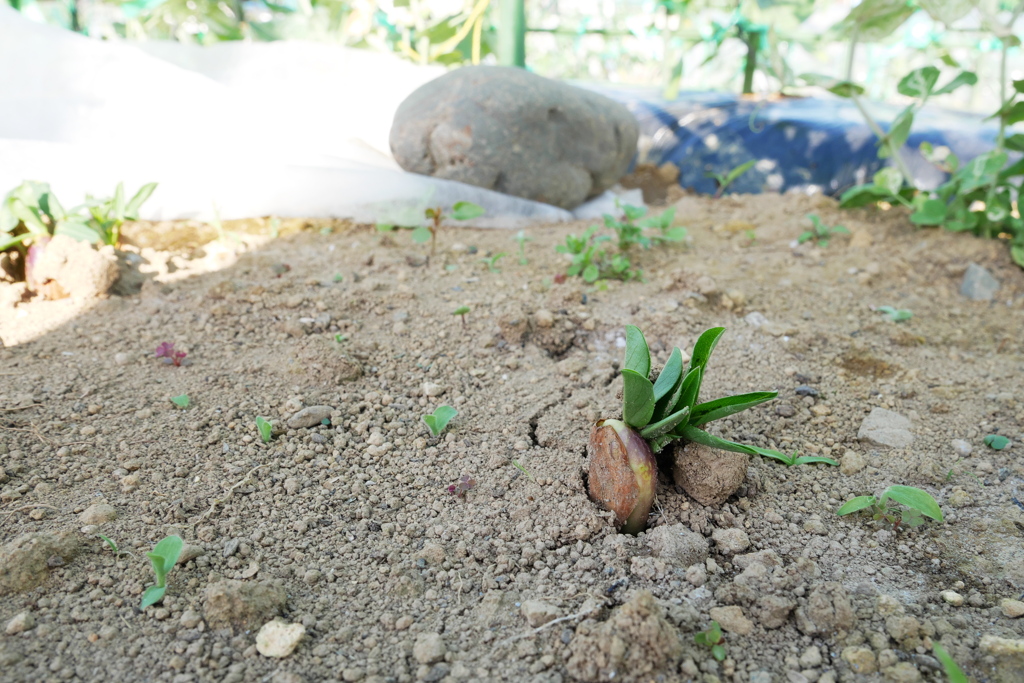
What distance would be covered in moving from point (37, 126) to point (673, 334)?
2597 mm

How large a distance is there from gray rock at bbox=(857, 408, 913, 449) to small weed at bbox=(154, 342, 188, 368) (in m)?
1.72

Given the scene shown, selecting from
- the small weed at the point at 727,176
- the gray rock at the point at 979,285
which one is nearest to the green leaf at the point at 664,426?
the gray rock at the point at 979,285

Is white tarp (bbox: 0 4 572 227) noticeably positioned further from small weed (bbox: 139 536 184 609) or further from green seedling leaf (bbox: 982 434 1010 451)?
green seedling leaf (bbox: 982 434 1010 451)

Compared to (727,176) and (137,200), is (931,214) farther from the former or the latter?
(137,200)

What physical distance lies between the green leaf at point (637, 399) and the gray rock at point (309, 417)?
0.71 meters

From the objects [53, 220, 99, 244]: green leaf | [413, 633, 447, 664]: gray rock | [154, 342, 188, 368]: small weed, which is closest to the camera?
[413, 633, 447, 664]: gray rock

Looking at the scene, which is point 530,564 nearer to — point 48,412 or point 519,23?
point 48,412

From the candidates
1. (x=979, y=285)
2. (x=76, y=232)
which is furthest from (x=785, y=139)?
(x=76, y=232)

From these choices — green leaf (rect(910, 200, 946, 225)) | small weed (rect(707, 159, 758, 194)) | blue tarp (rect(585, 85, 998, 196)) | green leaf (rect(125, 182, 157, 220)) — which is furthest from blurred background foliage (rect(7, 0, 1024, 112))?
green leaf (rect(125, 182, 157, 220))

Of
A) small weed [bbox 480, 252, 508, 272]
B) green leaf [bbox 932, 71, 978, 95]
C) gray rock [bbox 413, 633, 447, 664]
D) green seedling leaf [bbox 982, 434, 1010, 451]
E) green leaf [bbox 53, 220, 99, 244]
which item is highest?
green leaf [bbox 932, 71, 978, 95]

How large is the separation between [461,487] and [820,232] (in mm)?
2160

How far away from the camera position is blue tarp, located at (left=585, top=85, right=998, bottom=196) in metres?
3.34

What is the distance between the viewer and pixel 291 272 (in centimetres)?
227

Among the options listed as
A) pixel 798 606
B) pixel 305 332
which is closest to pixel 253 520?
pixel 305 332
